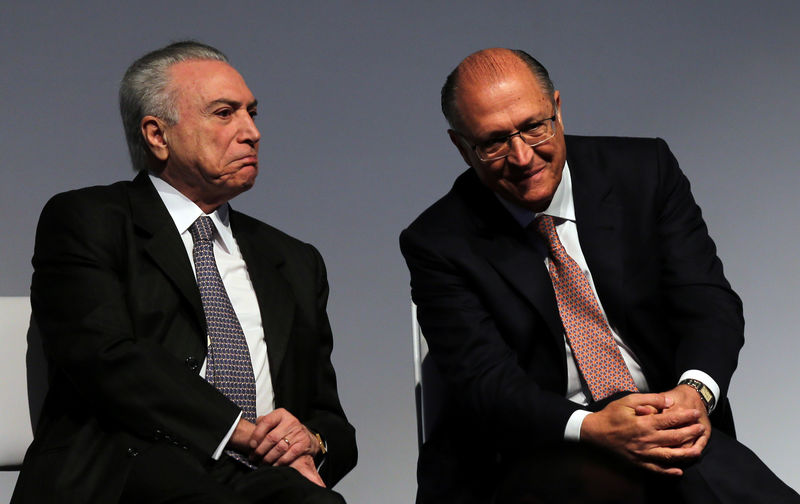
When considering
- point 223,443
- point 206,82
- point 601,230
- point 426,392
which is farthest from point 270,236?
point 601,230

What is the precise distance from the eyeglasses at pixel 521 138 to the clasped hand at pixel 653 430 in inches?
23.3

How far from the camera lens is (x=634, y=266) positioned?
93.7 inches

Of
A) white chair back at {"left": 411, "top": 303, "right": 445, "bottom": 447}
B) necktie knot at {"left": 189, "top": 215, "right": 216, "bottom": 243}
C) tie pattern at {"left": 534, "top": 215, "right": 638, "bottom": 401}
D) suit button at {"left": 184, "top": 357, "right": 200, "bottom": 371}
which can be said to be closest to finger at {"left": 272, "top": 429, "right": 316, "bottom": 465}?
suit button at {"left": 184, "top": 357, "right": 200, "bottom": 371}

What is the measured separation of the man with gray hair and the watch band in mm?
750

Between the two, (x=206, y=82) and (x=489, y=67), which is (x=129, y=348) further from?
(x=489, y=67)

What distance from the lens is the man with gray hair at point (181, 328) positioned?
2.14 meters

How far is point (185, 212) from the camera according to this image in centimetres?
246

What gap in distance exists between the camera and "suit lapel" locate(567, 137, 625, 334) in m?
2.35

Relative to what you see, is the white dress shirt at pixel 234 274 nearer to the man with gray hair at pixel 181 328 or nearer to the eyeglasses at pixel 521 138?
the man with gray hair at pixel 181 328

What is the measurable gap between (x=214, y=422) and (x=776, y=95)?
8.18 feet

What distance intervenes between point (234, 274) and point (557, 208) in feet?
2.47

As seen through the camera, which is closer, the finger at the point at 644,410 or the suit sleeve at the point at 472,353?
the finger at the point at 644,410

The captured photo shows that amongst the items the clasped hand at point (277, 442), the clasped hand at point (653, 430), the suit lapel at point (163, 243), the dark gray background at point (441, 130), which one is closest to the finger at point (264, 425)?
the clasped hand at point (277, 442)

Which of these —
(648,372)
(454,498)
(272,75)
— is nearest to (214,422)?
(454,498)
